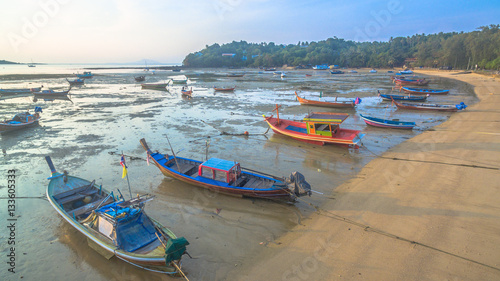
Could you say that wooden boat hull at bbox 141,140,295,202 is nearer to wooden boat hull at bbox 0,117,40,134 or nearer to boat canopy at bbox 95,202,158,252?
boat canopy at bbox 95,202,158,252

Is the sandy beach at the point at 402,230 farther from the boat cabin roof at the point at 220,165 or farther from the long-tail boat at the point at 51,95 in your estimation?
the long-tail boat at the point at 51,95

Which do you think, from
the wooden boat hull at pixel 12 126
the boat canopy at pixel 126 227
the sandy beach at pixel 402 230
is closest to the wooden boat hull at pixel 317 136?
the sandy beach at pixel 402 230

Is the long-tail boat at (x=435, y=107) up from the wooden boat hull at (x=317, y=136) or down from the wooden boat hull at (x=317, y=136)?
up

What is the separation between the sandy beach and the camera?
293 inches

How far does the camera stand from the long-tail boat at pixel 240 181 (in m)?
10.8

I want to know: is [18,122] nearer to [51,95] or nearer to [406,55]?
[51,95]

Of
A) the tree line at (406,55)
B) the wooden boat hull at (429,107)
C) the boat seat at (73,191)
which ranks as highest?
the tree line at (406,55)

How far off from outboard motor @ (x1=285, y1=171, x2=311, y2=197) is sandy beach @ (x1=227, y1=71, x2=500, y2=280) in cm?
117

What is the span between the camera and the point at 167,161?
1433 cm

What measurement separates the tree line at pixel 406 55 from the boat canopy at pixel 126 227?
3747 inches

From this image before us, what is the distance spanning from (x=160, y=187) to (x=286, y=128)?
497 inches

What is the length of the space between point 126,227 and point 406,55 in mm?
156411

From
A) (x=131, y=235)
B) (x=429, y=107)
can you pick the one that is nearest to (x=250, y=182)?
(x=131, y=235)

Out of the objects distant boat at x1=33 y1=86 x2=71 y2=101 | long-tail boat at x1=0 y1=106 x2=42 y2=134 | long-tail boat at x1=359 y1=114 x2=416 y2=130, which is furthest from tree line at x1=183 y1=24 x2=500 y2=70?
distant boat at x1=33 y1=86 x2=71 y2=101
